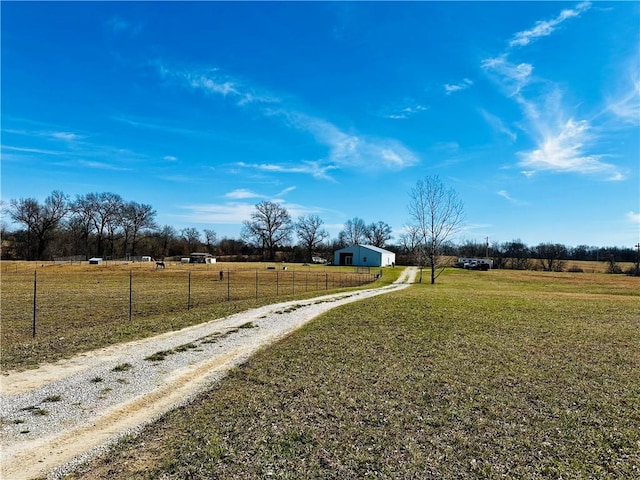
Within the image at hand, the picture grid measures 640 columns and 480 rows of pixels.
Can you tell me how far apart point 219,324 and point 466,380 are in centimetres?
867

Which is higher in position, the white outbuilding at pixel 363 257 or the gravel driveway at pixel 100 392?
the white outbuilding at pixel 363 257

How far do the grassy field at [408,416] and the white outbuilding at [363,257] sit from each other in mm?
60561

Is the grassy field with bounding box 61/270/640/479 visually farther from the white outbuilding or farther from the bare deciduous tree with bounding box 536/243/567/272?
the bare deciduous tree with bounding box 536/243/567/272

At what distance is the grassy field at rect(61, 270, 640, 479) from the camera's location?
4.30 metres

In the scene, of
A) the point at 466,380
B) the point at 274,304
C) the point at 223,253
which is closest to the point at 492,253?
the point at 223,253

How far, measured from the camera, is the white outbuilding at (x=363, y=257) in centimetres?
7150

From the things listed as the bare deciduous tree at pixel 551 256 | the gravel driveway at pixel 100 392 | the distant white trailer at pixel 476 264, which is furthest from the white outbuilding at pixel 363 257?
the gravel driveway at pixel 100 392

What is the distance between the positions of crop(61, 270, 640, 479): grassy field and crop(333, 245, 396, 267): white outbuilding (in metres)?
60.6

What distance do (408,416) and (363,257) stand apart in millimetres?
67684

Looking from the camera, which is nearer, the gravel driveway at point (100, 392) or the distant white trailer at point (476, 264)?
the gravel driveway at point (100, 392)

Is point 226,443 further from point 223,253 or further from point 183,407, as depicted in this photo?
point 223,253

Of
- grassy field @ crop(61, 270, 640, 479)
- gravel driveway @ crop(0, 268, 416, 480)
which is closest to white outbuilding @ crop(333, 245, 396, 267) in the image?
grassy field @ crop(61, 270, 640, 479)

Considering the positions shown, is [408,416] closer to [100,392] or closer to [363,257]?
[100,392]

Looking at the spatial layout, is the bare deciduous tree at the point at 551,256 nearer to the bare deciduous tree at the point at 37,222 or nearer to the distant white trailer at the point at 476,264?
the distant white trailer at the point at 476,264
